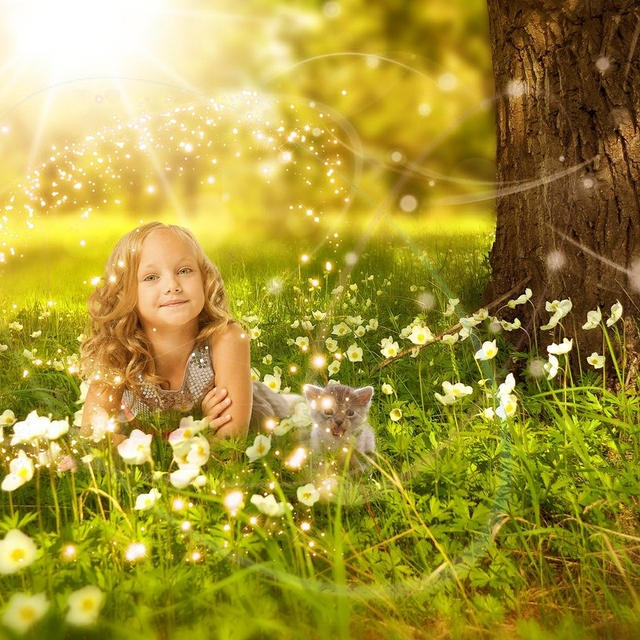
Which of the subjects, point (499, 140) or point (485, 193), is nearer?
point (499, 140)

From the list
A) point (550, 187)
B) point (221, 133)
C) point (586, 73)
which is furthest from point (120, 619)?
→ point (586, 73)

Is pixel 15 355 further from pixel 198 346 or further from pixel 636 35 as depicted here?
pixel 636 35

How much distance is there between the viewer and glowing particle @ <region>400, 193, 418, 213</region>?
5.20m

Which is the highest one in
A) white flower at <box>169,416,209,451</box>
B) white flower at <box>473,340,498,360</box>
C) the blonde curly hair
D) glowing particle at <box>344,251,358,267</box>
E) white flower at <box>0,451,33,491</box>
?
glowing particle at <box>344,251,358,267</box>

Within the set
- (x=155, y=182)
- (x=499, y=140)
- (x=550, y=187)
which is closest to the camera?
(x=155, y=182)

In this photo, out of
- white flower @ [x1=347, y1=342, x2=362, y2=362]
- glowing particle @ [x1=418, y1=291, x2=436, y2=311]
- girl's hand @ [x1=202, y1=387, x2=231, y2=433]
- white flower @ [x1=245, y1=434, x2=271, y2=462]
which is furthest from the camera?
glowing particle @ [x1=418, y1=291, x2=436, y2=311]

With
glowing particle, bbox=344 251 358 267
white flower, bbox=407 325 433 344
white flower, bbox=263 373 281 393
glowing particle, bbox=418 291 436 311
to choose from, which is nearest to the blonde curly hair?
white flower, bbox=263 373 281 393

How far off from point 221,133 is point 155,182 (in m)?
0.38

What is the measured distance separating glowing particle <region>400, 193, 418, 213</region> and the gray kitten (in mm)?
2596

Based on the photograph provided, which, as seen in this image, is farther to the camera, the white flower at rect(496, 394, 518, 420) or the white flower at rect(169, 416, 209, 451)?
the white flower at rect(496, 394, 518, 420)

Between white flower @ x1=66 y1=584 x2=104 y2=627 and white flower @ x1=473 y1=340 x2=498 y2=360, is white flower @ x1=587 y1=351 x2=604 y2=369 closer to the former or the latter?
white flower @ x1=473 y1=340 x2=498 y2=360

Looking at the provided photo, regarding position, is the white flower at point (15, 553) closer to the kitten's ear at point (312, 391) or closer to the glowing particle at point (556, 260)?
the kitten's ear at point (312, 391)

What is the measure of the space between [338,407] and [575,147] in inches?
61.7

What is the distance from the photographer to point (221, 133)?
124 inches
